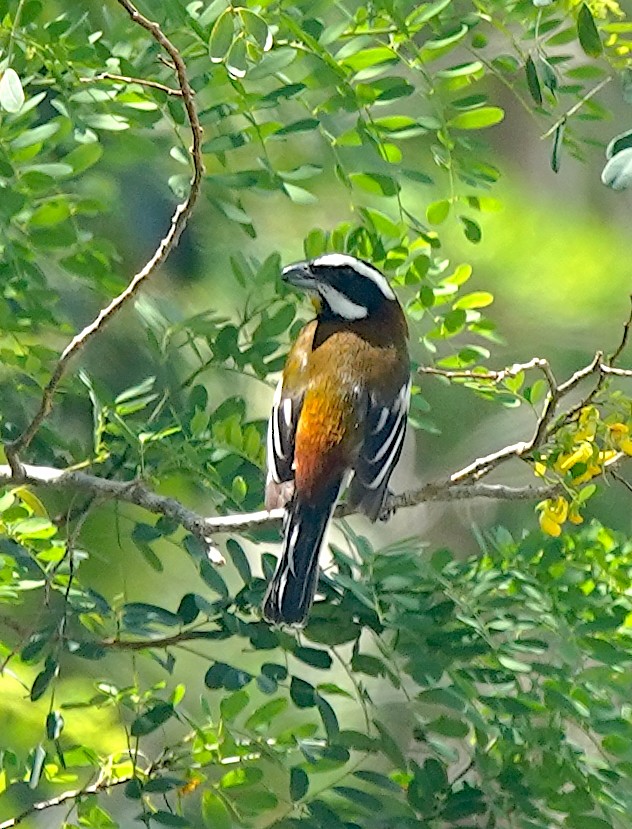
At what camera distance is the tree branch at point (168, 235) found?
1303 millimetres

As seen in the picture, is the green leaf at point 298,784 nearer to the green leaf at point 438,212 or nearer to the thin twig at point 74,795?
the thin twig at point 74,795

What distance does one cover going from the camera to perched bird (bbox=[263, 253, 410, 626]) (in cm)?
194

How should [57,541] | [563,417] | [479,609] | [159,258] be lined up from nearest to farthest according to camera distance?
[159,258] → [563,417] → [57,541] → [479,609]

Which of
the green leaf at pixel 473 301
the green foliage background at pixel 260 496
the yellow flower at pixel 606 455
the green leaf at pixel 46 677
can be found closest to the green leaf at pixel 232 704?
the green foliage background at pixel 260 496

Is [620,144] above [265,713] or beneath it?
above

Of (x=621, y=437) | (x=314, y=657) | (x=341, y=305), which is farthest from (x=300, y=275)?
(x=621, y=437)

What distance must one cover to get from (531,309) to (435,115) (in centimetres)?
209

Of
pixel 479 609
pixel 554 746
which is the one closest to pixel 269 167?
pixel 479 609

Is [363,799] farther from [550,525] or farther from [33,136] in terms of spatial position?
[33,136]

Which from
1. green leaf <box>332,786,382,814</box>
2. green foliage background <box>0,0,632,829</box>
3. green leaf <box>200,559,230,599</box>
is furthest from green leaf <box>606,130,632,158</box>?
green leaf <box>332,786,382,814</box>

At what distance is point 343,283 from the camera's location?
7.34ft

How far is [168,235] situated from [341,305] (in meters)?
0.86

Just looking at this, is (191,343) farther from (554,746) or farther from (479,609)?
(554,746)

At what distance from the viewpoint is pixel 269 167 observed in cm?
181
